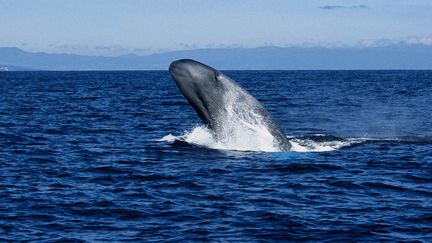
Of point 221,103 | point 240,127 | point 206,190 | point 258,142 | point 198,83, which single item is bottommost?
point 206,190

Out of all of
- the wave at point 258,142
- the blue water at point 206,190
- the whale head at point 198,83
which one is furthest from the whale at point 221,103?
the blue water at point 206,190

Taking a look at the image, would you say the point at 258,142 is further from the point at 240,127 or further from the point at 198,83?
the point at 198,83

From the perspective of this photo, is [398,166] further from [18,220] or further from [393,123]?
[393,123]

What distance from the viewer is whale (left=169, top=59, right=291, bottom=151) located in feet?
78.1

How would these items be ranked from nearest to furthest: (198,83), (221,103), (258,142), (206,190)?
1. (206,190)
2. (198,83)
3. (221,103)
4. (258,142)

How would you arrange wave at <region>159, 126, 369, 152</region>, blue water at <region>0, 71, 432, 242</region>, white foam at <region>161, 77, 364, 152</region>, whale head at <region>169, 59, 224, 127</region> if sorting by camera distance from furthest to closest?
1. wave at <region>159, 126, 369, 152</region>
2. white foam at <region>161, 77, 364, 152</region>
3. whale head at <region>169, 59, 224, 127</region>
4. blue water at <region>0, 71, 432, 242</region>

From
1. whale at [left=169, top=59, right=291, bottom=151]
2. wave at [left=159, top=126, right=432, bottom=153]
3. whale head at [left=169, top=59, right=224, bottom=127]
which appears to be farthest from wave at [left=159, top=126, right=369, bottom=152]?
whale head at [left=169, top=59, right=224, bottom=127]

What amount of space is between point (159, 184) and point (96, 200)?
8.60ft

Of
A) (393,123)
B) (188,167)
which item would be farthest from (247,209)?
(393,123)

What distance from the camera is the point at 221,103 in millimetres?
24312

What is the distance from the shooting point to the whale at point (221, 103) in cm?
2380

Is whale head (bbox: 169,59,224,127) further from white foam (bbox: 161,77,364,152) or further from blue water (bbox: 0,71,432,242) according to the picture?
blue water (bbox: 0,71,432,242)

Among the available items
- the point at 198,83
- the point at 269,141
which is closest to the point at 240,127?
the point at 269,141

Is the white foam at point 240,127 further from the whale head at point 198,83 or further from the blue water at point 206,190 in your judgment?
the blue water at point 206,190
